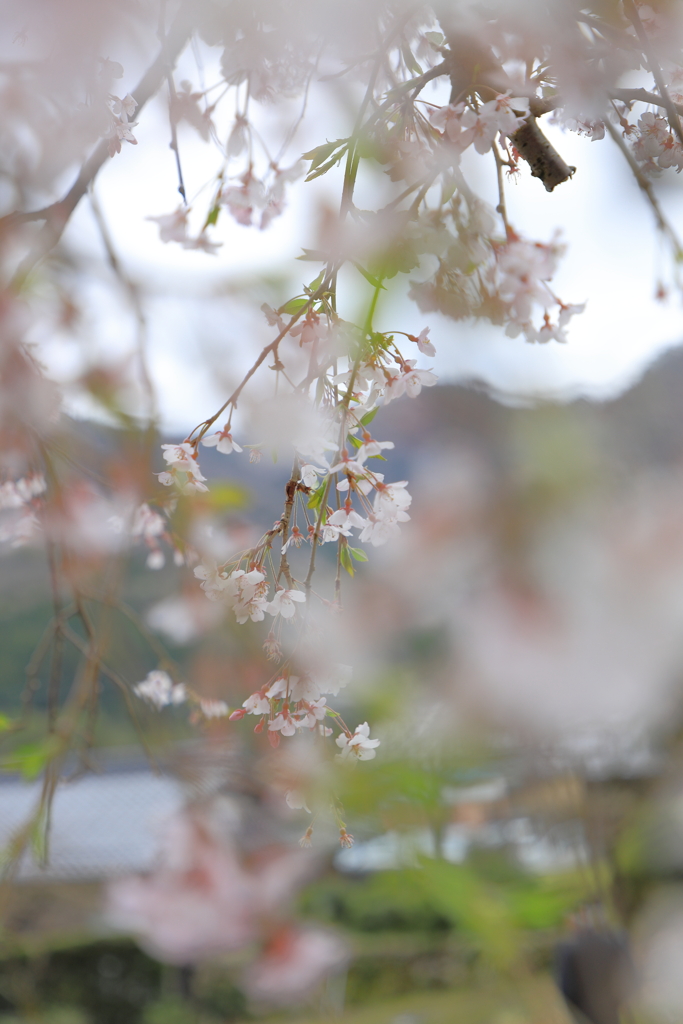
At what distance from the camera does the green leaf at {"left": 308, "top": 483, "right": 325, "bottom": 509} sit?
36 centimetres

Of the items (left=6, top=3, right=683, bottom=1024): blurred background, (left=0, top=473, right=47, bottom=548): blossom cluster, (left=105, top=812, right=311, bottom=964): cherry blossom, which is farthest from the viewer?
(left=0, top=473, right=47, bottom=548): blossom cluster

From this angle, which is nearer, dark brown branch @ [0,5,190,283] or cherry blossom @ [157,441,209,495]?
cherry blossom @ [157,441,209,495]

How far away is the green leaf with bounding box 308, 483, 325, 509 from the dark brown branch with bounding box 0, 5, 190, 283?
0.96 ft

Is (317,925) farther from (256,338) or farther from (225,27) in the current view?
(225,27)

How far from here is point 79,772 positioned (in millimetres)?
632

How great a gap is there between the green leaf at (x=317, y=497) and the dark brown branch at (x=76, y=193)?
291mm

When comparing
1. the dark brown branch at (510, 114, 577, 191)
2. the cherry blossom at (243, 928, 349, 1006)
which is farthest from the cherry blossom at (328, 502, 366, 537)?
the cherry blossom at (243, 928, 349, 1006)

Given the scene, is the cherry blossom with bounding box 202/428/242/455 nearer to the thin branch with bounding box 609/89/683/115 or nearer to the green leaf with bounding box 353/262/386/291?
the green leaf with bounding box 353/262/386/291

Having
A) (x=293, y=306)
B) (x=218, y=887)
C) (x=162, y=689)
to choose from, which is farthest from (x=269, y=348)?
(x=162, y=689)

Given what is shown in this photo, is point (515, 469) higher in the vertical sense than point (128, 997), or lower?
higher

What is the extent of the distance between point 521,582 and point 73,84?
444mm

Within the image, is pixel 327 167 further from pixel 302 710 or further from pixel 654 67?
pixel 302 710

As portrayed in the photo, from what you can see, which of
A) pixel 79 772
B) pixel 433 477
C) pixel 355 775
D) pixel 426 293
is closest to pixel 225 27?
pixel 426 293

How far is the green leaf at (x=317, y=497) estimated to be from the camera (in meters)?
0.36
